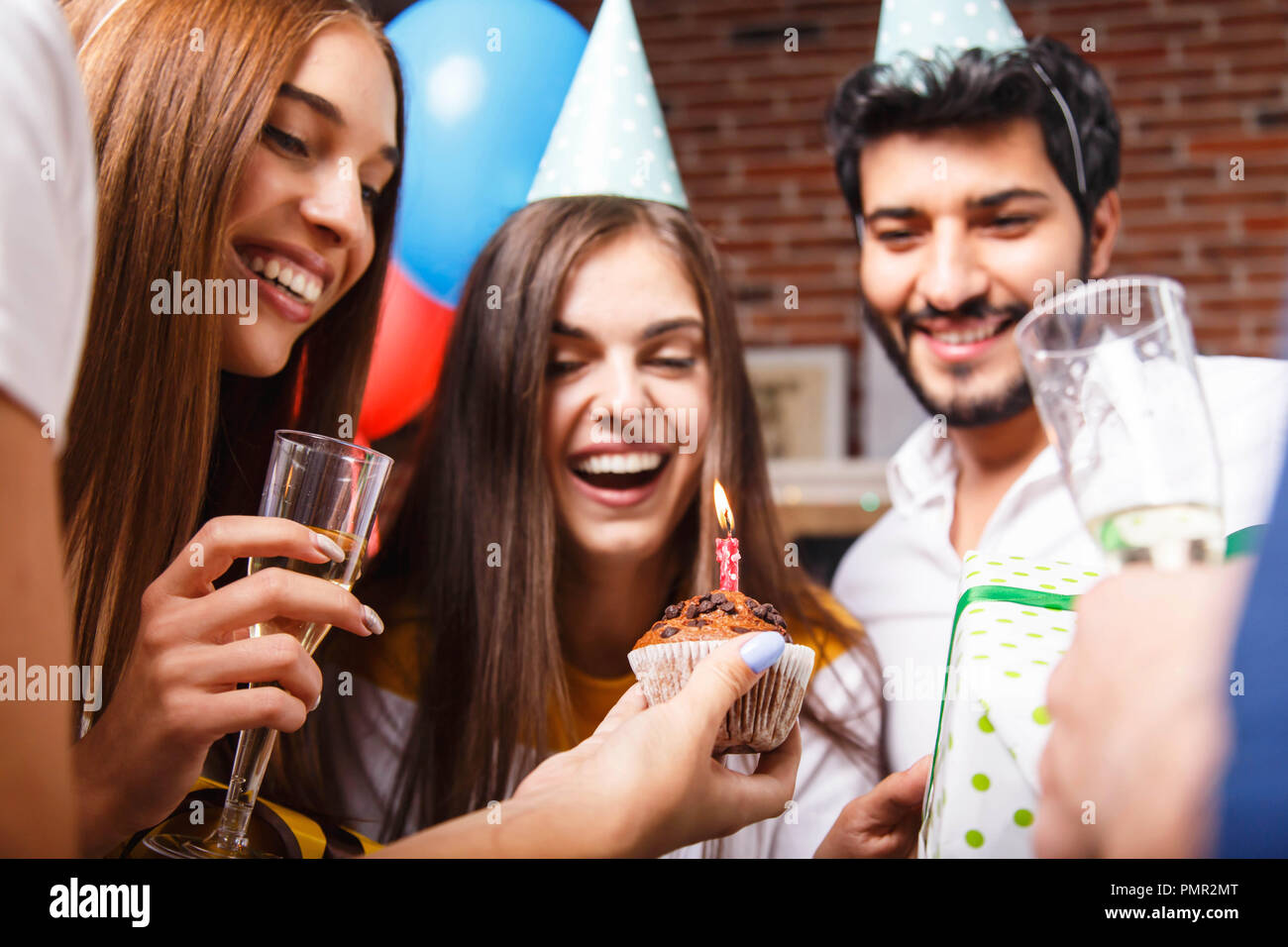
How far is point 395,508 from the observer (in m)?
1.55

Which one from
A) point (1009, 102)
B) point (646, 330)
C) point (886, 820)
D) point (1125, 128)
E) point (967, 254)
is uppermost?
point (1125, 128)

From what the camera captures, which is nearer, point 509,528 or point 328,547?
point 328,547

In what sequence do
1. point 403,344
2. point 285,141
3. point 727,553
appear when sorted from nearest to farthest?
point 727,553, point 285,141, point 403,344

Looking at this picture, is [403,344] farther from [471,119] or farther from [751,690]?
[751,690]

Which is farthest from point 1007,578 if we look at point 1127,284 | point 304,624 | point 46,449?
point 46,449

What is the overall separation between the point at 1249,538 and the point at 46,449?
2.95 feet

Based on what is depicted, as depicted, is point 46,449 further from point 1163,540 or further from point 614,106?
point 614,106

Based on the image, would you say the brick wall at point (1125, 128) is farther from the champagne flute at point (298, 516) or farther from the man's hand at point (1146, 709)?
the man's hand at point (1146, 709)

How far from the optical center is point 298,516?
0.96 m

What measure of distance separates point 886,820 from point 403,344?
3.65 feet

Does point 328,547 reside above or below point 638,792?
above

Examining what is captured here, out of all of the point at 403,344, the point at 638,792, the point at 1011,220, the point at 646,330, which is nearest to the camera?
the point at 638,792

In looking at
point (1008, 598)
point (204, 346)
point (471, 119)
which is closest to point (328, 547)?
point (204, 346)

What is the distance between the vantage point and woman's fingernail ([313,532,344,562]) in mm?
953
